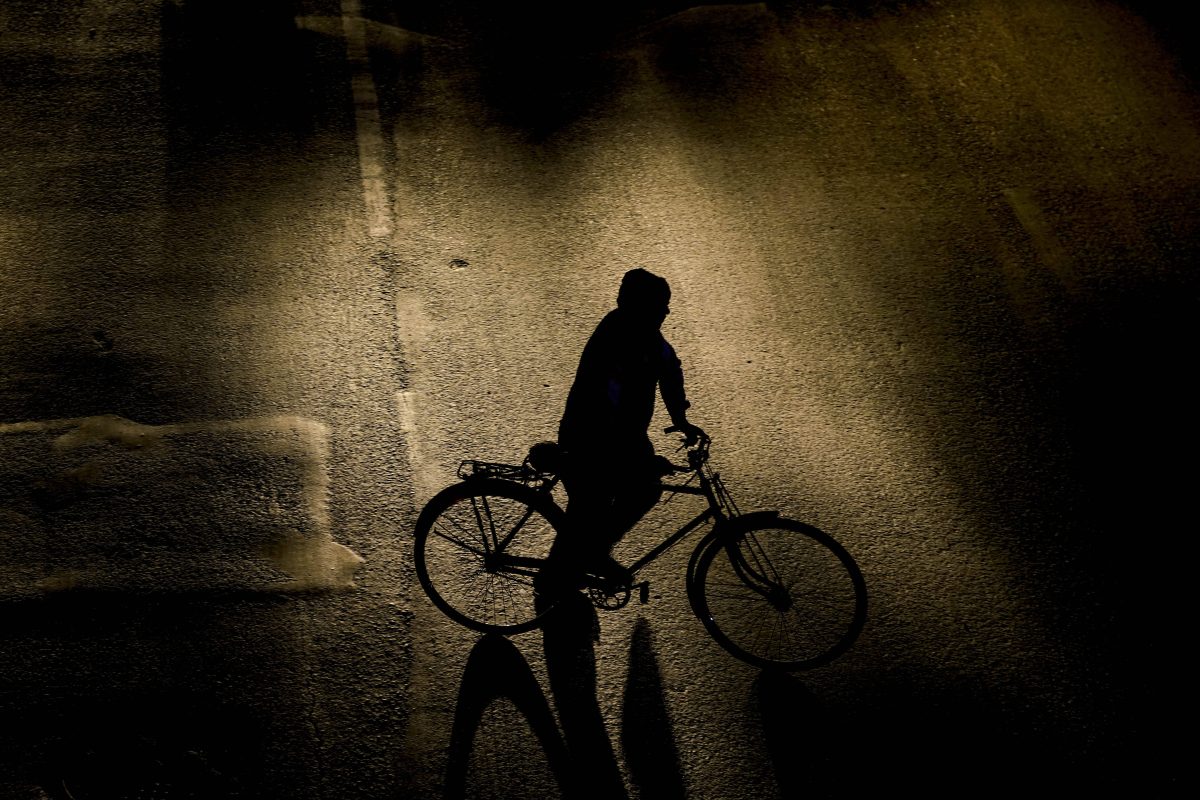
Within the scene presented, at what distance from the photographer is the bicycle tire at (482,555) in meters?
4.61

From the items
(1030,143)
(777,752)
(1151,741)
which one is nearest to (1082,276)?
(1030,143)

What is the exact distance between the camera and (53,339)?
620 centimetres

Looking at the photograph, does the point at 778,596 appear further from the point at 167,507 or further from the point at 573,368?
the point at 167,507

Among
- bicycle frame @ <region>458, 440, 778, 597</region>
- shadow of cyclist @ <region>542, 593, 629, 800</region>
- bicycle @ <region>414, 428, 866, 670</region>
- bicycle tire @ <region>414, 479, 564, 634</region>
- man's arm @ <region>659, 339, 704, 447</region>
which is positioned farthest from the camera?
bicycle tire @ <region>414, 479, 564, 634</region>

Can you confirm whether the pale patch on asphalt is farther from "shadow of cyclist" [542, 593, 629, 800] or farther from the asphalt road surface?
"shadow of cyclist" [542, 593, 629, 800]

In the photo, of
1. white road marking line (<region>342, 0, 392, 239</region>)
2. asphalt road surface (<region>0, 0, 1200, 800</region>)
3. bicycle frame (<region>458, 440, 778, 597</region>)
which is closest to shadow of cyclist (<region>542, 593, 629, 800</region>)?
asphalt road surface (<region>0, 0, 1200, 800</region>)

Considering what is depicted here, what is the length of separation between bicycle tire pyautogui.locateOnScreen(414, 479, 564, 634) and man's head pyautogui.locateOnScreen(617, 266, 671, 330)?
129cm

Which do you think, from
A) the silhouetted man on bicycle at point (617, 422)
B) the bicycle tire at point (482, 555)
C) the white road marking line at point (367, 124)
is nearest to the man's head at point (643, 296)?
the silhouetted man on bicycle at point (617, 422)

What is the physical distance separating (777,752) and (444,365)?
3.56 m

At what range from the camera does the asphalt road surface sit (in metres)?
4.38

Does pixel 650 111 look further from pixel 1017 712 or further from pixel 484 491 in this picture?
pixel 1017 712

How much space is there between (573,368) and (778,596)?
2.43 meters

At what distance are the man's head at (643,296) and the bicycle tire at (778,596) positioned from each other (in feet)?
4.33

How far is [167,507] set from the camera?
5.20 meters
